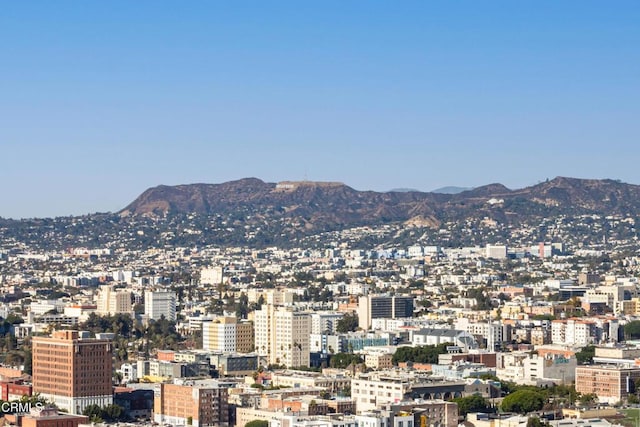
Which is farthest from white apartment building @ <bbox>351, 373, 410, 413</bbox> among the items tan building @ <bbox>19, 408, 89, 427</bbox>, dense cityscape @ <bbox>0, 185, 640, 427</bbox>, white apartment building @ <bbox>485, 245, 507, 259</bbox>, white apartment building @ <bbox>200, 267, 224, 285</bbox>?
white apartment building @ <bbox>485, 245, 507, 259</bbox>

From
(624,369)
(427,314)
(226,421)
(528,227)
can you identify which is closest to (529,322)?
(427,314)

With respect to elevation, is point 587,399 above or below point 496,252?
below

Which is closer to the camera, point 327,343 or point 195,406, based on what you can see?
point 195,406

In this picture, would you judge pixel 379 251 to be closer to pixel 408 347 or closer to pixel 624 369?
pixel 408 347

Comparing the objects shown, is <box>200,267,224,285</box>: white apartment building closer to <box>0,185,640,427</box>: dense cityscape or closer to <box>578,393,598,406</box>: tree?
<box>0,185,640,427</box>: dense cityscape

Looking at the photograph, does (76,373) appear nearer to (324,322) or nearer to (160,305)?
(324,322)

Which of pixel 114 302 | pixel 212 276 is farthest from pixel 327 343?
pixel 212 276
